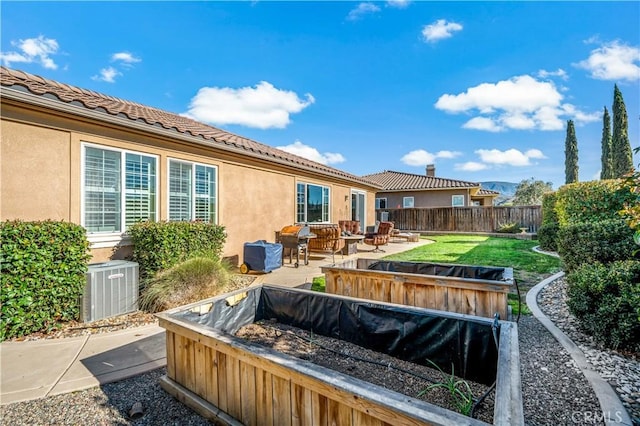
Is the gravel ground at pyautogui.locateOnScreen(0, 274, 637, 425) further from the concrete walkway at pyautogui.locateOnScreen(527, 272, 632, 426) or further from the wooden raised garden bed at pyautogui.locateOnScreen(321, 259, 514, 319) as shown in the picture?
the wooden raised garden bed at pyautogui.locateOnScreen(321, 259, 514, 319)

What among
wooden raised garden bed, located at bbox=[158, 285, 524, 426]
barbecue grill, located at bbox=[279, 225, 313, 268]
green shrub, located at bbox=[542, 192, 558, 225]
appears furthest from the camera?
green shrub, located at bbox=[542, 192, 558, 225]

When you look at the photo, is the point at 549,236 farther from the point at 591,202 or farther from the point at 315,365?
the point at 315,365

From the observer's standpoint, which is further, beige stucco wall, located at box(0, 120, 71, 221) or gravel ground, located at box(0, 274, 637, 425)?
beige stucco wall, located at box(0, 120, 71, 221)

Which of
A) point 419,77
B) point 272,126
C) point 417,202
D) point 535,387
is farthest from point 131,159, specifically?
point 417,202

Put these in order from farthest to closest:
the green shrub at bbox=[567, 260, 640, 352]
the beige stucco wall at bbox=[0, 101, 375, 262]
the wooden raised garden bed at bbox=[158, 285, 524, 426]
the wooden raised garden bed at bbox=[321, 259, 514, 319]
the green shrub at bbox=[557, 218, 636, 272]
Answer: the beige stucco wall at bbox=[0, 101, 375, 262] < the green shrub at bbox=[557, 218, 636, 272] < the wooden raised garden bed at bbox=[321, 259, 514, 319] < the green shrub at bbox=[567, 260, 640, 352] < the wooden raised garden bed at bbox=[158, 285, 524, 426]

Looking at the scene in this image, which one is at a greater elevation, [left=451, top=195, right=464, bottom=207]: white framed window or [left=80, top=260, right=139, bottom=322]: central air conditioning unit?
[left=451, top=195, right=464, bottom=207]: white framed window

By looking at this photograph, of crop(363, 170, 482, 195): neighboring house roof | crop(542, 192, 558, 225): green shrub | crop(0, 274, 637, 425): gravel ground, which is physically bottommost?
crop(0, 274, 637, 425): gravel ground

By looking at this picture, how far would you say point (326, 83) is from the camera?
47.0 feet

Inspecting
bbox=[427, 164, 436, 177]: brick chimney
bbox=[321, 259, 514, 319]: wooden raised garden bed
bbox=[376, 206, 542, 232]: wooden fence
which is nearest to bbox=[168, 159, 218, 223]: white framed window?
bbox=[321, 259, 514, 319]: wooden raised garden bed

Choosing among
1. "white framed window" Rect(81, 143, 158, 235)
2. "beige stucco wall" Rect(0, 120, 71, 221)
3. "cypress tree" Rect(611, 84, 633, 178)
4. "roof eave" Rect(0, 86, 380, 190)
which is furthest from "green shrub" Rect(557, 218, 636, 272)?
"cypress tree" Rect(611, 84, 633, 178)

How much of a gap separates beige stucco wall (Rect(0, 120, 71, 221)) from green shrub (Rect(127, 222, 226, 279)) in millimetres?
1185

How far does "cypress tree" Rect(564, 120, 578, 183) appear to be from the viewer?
2977 cm

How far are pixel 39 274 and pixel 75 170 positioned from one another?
2076 mm

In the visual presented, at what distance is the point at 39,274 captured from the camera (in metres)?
3.96
